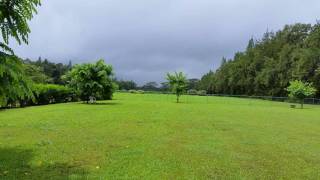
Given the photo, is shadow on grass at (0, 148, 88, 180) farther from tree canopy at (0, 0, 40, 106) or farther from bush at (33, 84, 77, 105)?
bush at (33, 84, 77, 105)

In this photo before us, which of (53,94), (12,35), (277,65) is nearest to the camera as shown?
(12,35)

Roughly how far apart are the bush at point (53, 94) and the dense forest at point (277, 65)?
39926mm

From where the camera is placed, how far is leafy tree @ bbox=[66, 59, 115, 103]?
138ft

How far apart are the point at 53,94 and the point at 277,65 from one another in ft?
173

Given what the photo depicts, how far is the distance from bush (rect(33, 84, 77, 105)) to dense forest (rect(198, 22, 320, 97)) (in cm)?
3993

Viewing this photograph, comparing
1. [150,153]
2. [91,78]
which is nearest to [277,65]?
[91,78]

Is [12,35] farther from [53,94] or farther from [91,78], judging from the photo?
[53,94]

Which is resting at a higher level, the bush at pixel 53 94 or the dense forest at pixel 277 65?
the dense forest at pixel 277 65

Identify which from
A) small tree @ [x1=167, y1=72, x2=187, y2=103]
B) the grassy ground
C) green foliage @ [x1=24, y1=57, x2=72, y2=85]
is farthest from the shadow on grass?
green foliage @ [x1=24, y1=57, x2=72, y2=85]

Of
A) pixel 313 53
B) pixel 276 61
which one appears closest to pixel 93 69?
pixel 313 53

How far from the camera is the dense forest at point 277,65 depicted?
71.4m

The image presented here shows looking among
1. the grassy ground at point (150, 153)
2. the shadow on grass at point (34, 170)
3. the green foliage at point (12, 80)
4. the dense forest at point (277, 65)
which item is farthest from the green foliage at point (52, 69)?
the green foliage at point (12, 80)

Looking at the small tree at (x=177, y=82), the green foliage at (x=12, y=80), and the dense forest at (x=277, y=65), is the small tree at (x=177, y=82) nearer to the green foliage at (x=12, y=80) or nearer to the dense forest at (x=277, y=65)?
the dense forest at (x=277, y=65)

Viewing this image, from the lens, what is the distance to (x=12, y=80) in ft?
25.2
